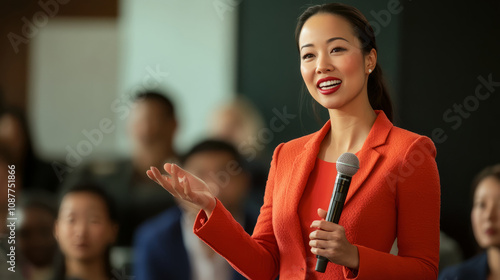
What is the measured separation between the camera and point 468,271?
2.16 m

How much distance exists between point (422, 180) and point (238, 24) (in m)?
2.95

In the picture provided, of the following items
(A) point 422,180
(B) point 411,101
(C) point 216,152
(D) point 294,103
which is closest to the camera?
(A) point 422,180

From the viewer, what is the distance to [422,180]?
1047 mm

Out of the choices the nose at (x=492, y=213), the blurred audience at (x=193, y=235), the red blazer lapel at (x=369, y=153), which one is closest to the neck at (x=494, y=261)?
the nose at (x=492, y=213)

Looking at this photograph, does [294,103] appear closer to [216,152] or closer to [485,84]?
[485,84]

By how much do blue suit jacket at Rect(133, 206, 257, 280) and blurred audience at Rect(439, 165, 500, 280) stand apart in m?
0.75

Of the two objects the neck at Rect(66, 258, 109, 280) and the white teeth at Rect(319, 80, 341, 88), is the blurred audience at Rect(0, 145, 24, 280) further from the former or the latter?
the white teeth at Rect(319, 80, 341, 88)

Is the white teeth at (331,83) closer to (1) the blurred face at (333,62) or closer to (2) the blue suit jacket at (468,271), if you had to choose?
(1) the blurred face at (333,62)

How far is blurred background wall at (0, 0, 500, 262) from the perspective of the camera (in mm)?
2883

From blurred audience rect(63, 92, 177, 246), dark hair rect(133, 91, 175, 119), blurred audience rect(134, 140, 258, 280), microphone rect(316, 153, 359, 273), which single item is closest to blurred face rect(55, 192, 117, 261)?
blurred audience rect(134, 140, 258, 280)

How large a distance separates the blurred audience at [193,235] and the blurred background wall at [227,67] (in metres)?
0.56

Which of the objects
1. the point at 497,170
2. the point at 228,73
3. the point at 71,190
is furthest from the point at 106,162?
the point at 497,170

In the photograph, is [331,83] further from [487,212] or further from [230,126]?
[230,126]

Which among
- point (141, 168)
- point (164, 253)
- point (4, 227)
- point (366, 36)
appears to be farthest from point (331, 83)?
point (141, 168)
